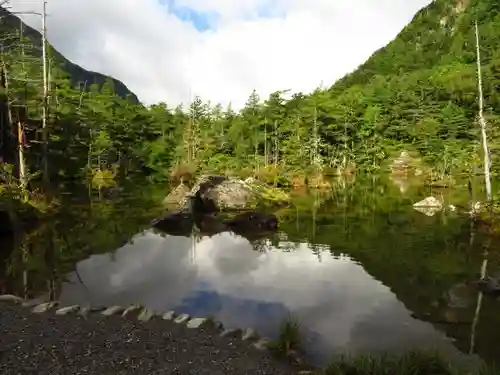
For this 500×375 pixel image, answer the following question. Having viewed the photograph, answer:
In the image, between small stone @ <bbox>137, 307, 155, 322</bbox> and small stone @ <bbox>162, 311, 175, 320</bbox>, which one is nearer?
small stone @ <bbox>137, 307, 155, 322</bbox>

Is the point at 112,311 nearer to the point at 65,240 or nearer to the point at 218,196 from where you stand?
the point at 65,240

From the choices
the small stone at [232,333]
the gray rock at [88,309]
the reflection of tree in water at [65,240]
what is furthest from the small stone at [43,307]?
the small stone at [232,333]

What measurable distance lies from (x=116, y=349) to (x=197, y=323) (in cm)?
217

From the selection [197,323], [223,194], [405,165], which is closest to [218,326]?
[197,323]

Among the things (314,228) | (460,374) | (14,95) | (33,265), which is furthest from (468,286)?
(14,95)

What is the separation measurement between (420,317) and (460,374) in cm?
422

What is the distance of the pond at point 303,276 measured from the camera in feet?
33.6

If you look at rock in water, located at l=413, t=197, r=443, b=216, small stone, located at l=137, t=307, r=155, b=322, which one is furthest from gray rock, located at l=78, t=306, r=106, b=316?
rock in water, located at l=413, t=197, r=443, b=216

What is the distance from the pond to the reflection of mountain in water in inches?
1.2

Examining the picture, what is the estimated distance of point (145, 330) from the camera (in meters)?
8.66

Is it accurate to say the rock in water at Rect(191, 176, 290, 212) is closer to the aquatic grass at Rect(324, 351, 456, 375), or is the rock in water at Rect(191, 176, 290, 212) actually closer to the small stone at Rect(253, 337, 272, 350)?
the small stone at Rect(253, 337, 272, 350)

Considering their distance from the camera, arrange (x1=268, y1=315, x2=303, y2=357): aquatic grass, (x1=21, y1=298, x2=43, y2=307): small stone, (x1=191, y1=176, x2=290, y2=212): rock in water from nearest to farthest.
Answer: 1. (x1=268, y1=315, x2=303, y2=357): aquatic grass
2. (x1=21, y1=298, x2=43, y2=307): small stone
3. (x1=191, y1=176, x2=290, y2=212): rock in water

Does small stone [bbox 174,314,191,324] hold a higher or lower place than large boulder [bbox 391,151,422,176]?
lower

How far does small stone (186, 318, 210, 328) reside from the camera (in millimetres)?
9332
